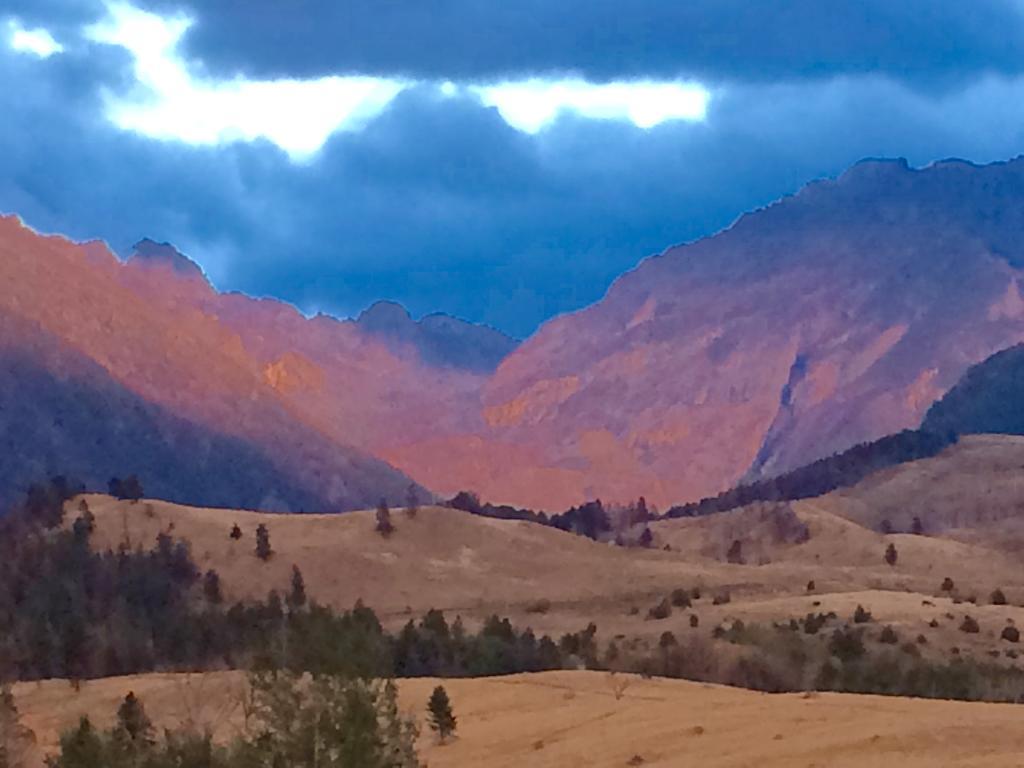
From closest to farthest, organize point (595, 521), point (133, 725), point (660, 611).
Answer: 1. point (133, 725)
2. point (660, 611)
3. point (595, 521)

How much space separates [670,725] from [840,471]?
106529mm

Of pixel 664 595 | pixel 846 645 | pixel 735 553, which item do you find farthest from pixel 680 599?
pixel 735 553

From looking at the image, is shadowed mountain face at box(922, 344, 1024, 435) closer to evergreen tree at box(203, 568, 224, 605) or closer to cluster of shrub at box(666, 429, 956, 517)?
cluster of shrub at box(666, 429, 956, 517)

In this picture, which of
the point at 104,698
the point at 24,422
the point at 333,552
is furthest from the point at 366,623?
the point at 24,422

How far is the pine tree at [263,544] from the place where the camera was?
70.4 metres

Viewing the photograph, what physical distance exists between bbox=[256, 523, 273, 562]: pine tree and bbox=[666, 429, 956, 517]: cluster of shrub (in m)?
49.5

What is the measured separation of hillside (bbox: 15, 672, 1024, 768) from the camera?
17.4 m

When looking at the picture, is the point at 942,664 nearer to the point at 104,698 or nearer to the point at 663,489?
the point at 104,698

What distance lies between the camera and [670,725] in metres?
21.0

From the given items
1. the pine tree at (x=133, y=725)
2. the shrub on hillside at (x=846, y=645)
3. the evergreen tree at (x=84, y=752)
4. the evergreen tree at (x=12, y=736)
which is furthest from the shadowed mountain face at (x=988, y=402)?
the evergreen tree at (x=84, y=752)

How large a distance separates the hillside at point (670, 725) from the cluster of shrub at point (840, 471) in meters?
89.9

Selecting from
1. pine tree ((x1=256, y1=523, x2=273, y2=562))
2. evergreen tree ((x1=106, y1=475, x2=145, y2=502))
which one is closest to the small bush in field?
pine tree ((x1=256, y1=523, x2=273, y2=562))

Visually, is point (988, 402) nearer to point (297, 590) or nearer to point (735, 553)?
point (735, 553)

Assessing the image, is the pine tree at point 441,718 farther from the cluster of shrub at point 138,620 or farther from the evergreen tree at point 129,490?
the evergreen tree at point 129,490
